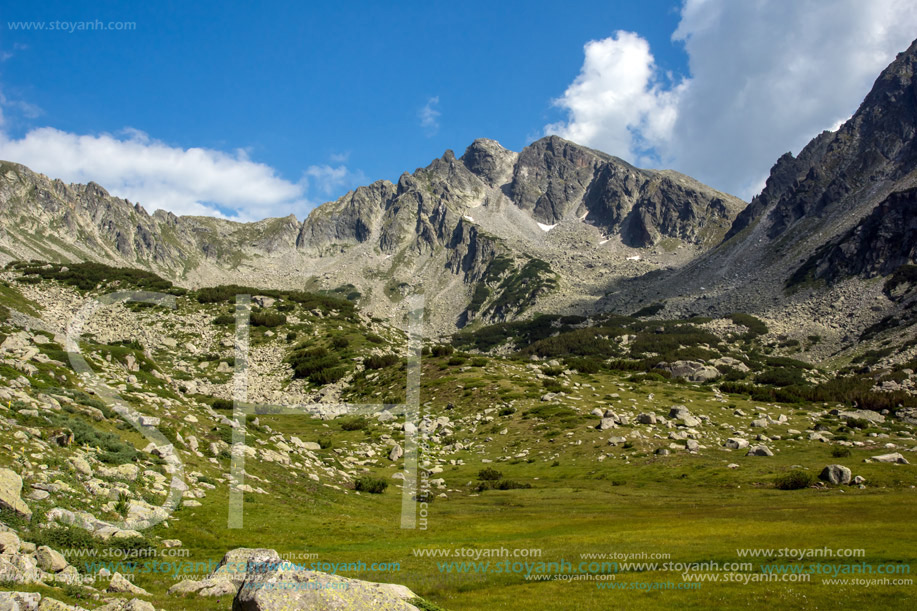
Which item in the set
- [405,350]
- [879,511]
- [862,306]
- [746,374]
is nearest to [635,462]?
[879,511]

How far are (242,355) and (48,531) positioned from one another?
7093 centimetres

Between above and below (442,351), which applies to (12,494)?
below

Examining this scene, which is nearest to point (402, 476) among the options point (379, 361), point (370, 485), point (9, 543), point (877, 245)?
point (370, 485)

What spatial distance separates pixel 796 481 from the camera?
1314 inches

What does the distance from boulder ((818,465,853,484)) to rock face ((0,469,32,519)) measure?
1598 inches

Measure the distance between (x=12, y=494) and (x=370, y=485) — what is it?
24325 millimetres

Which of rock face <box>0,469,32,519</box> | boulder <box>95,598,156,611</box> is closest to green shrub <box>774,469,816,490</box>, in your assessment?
boulder <box>95,598,156,611</box>

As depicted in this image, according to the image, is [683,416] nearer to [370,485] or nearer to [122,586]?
[370,485]

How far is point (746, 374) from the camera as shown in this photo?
11244 centimetres

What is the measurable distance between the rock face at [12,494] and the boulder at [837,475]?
4059 cm

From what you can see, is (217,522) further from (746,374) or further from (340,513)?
(746,374)

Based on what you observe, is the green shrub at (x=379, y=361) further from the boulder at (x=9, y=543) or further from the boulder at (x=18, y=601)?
the boulder at (x=18, y=601)

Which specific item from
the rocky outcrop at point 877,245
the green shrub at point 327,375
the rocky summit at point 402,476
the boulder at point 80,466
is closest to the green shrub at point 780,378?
the rocky summit at point 402,476

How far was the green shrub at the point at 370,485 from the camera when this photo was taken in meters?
35.7
